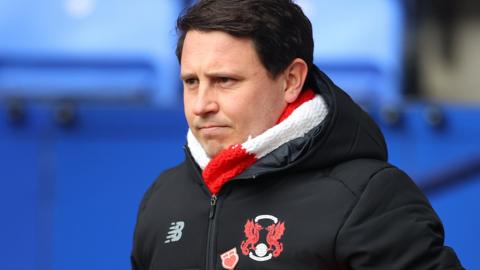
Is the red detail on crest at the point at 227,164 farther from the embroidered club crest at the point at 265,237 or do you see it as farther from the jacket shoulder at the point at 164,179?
the jacket shoulder at the point at 164,179

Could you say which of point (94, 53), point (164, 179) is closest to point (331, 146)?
point (164, 179)

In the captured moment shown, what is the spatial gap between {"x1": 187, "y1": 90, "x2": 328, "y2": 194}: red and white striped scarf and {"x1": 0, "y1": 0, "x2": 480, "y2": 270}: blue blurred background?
7.77 feet

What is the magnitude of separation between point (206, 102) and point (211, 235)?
310 mm

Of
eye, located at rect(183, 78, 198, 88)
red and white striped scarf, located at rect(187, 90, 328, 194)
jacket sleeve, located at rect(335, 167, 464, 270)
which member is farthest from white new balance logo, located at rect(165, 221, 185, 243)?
jacket sleeve, located at rect(335, 167, 464, 270)

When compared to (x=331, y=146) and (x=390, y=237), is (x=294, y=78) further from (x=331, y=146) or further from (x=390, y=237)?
(x=390, y=237)

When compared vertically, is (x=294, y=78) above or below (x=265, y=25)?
below

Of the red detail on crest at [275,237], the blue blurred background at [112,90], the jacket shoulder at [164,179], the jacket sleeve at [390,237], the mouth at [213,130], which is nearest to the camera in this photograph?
the jacket sleeve at [390,237]

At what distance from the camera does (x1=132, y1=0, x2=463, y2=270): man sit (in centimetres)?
234

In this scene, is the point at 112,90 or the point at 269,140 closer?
the point at 269,140

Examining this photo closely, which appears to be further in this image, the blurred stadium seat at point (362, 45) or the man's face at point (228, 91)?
the blurred stadium seat at point (362, 45)

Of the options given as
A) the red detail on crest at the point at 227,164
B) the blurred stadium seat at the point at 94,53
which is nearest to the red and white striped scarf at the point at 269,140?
the red detail on crest at the point at 227,164

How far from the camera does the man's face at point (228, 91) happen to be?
A: 95.8 inches

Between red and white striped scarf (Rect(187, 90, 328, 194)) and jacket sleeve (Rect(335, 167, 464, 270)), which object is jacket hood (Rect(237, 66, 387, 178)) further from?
jacket sleeve (Rect(335, 167, 464, 270))

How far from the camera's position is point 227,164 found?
246 cm
